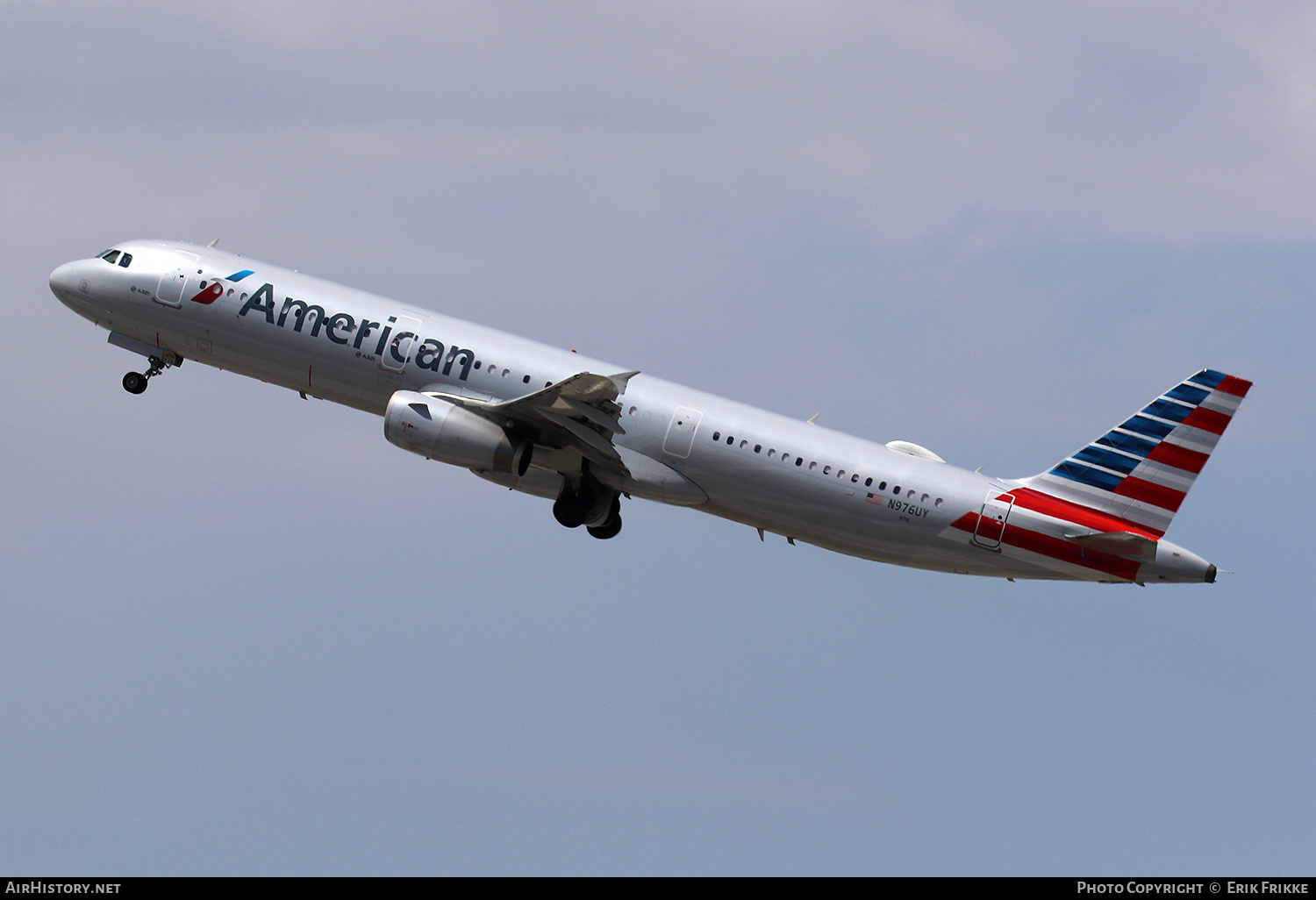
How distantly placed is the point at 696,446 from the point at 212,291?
15.1m

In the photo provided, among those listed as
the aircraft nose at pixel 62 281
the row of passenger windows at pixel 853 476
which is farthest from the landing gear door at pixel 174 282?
the row of passenger windows at pixel 853 476

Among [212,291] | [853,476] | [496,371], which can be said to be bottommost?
[853,476]

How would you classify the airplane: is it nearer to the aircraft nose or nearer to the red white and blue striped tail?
the red white and blue striped tail

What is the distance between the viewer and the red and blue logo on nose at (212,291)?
4747cm

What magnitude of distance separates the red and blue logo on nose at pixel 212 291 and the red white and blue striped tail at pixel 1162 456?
24.6 meters

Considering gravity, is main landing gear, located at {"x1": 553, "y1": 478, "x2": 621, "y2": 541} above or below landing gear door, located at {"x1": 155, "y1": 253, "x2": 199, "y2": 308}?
below

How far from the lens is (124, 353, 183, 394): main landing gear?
49.3 meters

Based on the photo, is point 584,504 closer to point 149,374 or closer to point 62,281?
point 149,374

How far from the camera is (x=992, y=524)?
44.8 metres

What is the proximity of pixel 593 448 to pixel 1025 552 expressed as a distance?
40.9 feet

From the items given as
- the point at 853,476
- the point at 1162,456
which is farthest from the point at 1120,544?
the point at 853,476

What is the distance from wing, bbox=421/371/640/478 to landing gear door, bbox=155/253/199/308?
27.2ft

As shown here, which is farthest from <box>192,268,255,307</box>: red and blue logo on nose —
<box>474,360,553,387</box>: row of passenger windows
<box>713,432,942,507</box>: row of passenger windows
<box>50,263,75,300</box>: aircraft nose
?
<box>713,432,942,507</box>: row of passenger windows

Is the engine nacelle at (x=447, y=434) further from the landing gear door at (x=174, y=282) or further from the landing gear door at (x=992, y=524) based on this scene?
the landing gear door at (x=992, y=524)
